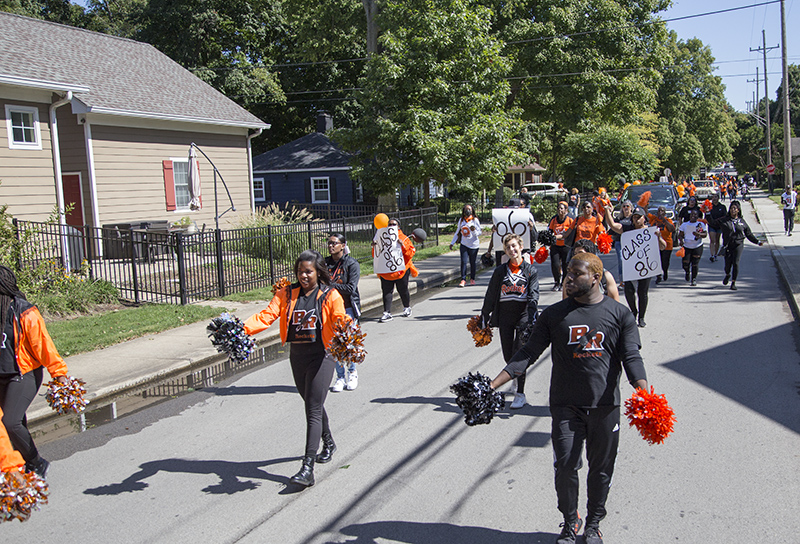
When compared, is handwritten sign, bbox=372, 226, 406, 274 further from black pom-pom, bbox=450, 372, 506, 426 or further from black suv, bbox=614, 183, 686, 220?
black suv, bbox=614, 183, 686, 220

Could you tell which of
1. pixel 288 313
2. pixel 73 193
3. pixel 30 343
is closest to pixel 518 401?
pixel 288 313

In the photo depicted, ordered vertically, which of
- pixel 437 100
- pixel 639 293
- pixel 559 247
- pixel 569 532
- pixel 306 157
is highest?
pixel 437 100

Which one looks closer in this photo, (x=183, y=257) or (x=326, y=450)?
(x=326, y=450)

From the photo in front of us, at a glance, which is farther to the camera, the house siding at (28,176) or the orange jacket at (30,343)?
the house siding at (28,176)

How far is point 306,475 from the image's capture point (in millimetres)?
4926

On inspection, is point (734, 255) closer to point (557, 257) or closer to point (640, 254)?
point (557, 257)

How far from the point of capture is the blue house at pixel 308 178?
34875 mm

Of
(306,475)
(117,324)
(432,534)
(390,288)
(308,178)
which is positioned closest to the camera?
(432,534)

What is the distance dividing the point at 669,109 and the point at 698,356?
56.8 m

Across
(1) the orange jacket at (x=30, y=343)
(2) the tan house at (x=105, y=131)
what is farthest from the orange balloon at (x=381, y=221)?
(2) the tan house at (x=105, y=131)

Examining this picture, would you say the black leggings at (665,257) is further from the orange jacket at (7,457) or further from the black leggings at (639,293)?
the orange jacket at (7,457)

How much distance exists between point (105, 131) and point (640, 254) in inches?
610

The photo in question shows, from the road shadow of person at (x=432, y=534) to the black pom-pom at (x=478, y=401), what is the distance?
2.46 feet

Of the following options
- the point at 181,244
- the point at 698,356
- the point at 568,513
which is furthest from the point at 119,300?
the point at 568,513
